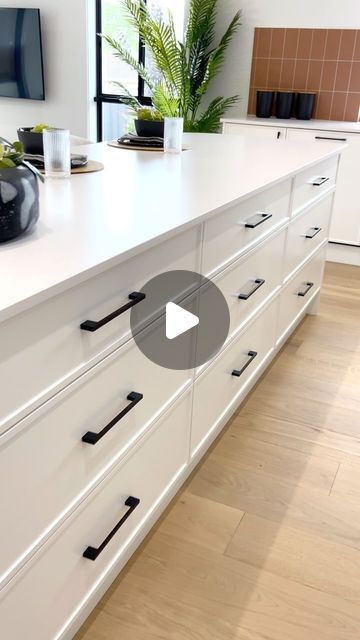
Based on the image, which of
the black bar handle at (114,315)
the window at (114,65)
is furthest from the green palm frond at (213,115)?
the black bar handle at (114,315)

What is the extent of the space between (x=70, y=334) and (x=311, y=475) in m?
1.20

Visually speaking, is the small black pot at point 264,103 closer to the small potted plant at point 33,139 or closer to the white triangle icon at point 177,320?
the small potted plant at point 33,139

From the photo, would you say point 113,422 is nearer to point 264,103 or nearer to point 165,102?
point 264,103

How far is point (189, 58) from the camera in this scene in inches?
184

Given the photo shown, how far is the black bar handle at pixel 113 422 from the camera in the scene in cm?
114

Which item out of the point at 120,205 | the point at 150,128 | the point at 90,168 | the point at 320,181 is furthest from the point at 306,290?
the point at 120,205

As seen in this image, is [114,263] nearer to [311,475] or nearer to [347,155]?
[311,475]

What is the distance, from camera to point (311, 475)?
1.95 meters

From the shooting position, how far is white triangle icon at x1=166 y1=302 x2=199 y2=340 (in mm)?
1419

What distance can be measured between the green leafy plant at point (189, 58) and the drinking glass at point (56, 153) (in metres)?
2.98

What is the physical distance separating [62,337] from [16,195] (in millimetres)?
276

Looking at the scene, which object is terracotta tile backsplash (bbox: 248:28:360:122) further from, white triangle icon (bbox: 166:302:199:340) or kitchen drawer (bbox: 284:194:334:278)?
white triangle icon (bbox: 166:302:199:340)

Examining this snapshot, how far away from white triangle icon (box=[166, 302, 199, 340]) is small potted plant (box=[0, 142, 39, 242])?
393mm

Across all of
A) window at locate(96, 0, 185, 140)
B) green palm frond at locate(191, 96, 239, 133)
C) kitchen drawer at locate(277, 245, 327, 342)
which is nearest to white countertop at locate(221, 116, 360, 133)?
green palm frond at locate(191, 96, 239, 133)
